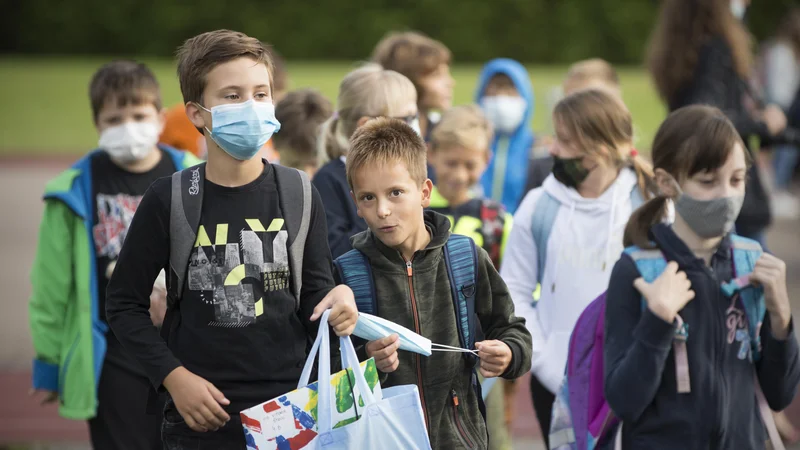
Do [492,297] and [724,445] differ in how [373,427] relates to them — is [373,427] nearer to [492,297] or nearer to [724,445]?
[492,297]

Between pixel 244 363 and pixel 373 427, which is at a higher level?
pixel 244 363

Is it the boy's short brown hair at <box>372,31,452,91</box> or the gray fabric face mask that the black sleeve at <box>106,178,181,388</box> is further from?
the boy's short brown hair at <box>372,31,452,91</box>

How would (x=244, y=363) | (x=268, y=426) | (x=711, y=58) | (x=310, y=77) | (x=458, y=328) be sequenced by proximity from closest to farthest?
(x=268, y=426) → (x=244, y=363) → (x=458, y=328) → (x=711, y=58) → (x=310, y=77)

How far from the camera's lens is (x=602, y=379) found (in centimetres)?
355

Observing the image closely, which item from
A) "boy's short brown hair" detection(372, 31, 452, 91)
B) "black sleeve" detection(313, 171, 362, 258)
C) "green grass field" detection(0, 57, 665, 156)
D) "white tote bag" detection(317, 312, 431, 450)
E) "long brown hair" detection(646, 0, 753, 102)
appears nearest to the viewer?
"white tote bag" detection(317, 312, 431, 450)

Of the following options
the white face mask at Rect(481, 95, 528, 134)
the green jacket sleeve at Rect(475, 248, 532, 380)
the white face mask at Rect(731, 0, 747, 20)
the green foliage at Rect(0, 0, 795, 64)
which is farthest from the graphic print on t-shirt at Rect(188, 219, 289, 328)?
the green foliage at Rect(0, 0, 795, 64)

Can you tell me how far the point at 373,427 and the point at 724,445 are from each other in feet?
3.66

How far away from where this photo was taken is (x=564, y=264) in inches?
175

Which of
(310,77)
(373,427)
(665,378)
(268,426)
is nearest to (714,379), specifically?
(665,378)

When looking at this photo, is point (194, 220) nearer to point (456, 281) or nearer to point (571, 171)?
point (456, 281)

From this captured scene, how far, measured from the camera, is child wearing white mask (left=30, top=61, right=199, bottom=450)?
4.74 metres

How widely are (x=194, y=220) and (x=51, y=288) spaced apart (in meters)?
1.92

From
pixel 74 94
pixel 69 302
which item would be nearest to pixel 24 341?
pixel 69 302

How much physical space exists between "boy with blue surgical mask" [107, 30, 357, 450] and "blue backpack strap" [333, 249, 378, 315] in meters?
0.15
